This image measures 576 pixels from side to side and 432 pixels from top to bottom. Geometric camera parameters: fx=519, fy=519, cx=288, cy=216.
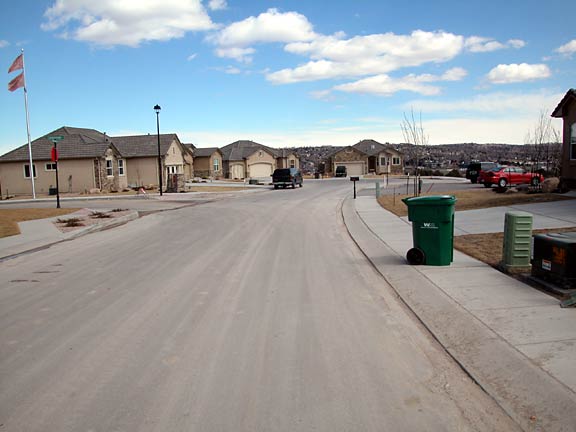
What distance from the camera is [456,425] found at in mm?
3961

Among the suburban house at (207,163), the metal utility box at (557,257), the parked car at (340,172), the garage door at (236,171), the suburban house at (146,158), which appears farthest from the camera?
the garage door at (236,171)

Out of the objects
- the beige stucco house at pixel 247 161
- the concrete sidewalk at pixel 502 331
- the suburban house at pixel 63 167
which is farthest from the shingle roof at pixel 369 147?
the concrete sidewalk at pixel 502 331

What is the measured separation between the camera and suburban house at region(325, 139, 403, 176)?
81.0m

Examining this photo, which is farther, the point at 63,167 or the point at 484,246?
the point at 63,167

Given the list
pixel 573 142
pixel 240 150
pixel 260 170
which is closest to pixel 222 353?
pixel 573 142

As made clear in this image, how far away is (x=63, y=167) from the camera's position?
1703 inches

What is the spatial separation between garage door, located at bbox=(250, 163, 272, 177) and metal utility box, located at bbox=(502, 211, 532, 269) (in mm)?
69392

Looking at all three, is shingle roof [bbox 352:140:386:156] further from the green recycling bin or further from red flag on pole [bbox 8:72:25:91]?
the green recycling bin

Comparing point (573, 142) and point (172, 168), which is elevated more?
point (573, 142)

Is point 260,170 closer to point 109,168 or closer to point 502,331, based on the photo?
point 109,168

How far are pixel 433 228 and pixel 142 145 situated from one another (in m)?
45.2

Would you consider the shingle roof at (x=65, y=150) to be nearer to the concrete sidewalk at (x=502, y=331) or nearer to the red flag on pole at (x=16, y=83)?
the red flag on pole at (x=16, y=83)

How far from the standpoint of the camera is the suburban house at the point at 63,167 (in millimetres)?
42875

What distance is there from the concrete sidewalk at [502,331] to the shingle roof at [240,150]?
67634 millimetres
